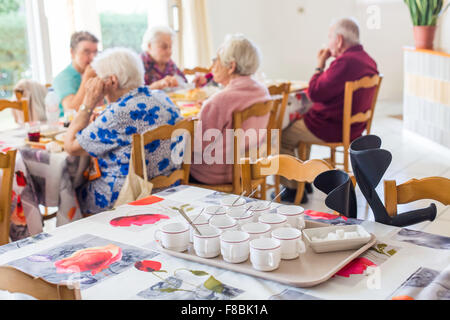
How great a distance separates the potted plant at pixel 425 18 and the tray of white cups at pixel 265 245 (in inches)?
163

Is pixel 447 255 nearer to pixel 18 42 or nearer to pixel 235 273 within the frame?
pixel 235 273

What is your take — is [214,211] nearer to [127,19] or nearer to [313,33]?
[127,19]

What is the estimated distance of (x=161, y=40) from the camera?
4.02 m

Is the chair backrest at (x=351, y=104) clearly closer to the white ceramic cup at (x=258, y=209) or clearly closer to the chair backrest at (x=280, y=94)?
the chair backrest at (x=280, y=94)

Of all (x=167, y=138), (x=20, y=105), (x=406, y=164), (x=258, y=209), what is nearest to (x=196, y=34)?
(x=406, y=164)

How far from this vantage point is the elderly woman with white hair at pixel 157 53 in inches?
159

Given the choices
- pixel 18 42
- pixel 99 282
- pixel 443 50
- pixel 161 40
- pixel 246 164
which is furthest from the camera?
pixel 443 50

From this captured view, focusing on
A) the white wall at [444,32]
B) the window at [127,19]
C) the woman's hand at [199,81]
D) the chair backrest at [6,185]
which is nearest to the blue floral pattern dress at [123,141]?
the chair backrest at [6,185]

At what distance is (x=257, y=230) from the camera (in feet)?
4.10

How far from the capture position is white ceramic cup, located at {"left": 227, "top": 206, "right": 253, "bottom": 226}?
1.33 meters

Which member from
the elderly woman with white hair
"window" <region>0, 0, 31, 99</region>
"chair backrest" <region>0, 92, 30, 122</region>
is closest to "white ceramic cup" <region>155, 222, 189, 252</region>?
"chair backrest" <region>0, 92, 30, 122</region>

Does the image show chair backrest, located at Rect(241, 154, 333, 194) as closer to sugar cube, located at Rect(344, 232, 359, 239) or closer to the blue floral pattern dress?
sugar cube, located at Rect(344, 232, 359, 239)

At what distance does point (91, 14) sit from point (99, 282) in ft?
13.1
